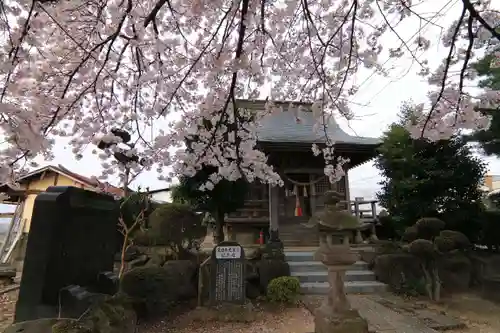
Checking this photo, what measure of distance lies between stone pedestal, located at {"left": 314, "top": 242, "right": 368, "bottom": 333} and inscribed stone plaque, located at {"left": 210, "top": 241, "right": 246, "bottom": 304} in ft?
5.20

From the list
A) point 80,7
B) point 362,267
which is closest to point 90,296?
point 80,7

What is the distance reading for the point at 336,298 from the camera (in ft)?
12.2

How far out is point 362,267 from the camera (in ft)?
23.0

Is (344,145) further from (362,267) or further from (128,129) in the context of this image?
(128,129)

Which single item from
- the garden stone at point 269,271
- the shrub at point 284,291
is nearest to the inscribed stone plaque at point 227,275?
the shrub at point 284,291

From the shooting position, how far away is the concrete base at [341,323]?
349 cm

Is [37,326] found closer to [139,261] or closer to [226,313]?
[226,313]

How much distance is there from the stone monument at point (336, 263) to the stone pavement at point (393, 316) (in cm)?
64

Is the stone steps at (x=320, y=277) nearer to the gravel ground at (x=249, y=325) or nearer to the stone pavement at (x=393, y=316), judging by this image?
the stone pavement at (x=393, y=316)

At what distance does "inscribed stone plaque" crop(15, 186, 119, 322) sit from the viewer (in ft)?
10.2

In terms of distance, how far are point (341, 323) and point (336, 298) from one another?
0.94 ft

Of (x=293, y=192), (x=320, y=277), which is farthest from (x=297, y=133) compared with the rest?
(x=320, y=277)

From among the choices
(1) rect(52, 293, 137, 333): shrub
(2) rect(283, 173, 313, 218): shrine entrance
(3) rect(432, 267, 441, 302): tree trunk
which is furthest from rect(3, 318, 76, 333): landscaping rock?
(2) rect(283, 173, 313, 218): shrine entrance

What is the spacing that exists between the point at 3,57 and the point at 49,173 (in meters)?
11.8
